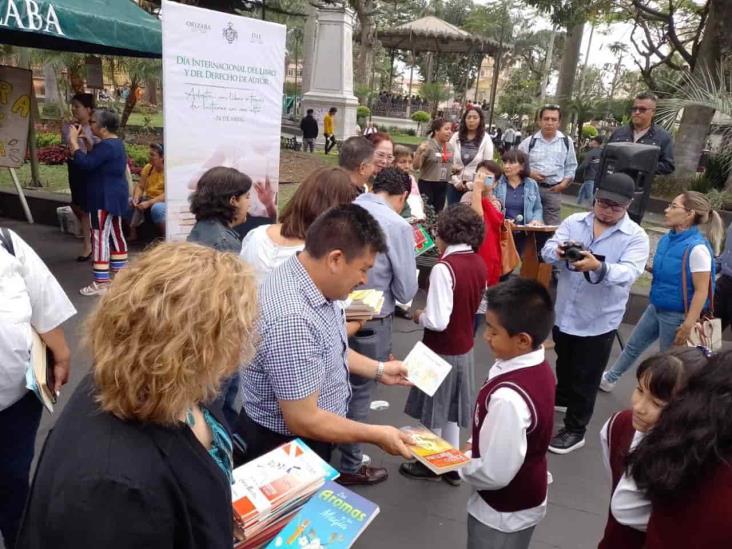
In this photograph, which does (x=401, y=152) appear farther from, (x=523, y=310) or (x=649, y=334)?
(x=523, y=310)

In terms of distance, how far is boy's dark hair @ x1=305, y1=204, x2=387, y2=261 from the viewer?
70.1 inches

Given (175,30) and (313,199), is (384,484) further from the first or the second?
(175,30)

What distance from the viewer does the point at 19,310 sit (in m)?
1.87

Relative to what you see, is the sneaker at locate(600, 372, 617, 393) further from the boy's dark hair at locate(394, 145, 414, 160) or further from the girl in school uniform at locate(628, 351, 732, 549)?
the girl in school uniform at locate(628, 351, 732, 549)

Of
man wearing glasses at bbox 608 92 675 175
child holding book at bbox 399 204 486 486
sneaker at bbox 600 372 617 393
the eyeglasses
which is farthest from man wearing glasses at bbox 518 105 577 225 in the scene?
child holding book at bbox 399 204 486 486

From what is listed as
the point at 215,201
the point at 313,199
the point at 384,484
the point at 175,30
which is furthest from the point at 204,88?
the point at 384,484

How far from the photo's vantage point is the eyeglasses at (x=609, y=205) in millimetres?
3100

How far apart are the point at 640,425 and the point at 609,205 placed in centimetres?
186

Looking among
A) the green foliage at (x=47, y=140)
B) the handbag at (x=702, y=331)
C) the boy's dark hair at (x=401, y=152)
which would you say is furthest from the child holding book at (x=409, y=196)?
the green foliage at (x=47, y=140)

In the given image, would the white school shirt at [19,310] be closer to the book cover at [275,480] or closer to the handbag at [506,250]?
the book cover at [275,480]

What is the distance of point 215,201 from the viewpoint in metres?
2.97

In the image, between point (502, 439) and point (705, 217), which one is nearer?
point (502, 439)

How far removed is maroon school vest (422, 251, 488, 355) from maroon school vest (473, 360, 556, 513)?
103 centimetres

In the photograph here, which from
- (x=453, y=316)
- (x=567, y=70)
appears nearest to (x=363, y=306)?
(x=453, y=316)
